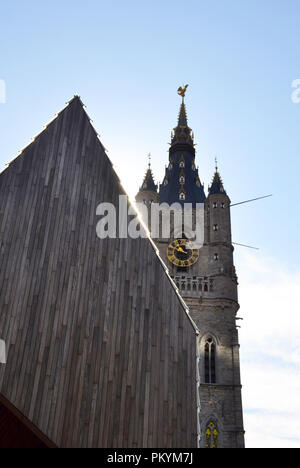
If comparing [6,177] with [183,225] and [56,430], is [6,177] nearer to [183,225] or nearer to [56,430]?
[56,430]

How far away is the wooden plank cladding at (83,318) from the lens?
27.9ft

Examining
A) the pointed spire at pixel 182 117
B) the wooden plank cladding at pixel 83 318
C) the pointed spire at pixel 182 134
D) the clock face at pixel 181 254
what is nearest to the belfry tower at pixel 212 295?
the clock face at pixel 181 254

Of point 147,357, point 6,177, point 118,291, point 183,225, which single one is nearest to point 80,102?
point 6,177

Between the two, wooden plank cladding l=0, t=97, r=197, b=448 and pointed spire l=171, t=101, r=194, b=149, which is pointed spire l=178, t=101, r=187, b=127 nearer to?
pointed spire l=171, t=101, r=194, b=149

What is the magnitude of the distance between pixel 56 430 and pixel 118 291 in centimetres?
328

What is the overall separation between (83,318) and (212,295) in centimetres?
2201

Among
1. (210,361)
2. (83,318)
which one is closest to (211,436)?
(210,361)

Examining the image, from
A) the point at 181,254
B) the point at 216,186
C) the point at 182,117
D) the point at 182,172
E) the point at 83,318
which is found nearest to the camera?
the point at 83,318

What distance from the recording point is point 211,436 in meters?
25.3

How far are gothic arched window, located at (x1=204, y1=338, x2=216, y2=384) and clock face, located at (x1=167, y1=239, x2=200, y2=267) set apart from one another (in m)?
6.88

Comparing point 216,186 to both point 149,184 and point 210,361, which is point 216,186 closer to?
point 149,184

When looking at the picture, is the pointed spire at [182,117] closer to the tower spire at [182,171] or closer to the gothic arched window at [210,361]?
the tower spire at [182,171]

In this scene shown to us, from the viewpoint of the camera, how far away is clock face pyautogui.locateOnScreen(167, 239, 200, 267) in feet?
108

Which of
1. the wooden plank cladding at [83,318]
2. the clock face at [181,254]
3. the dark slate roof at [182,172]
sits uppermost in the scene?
the dark slate roof at [182,172]
